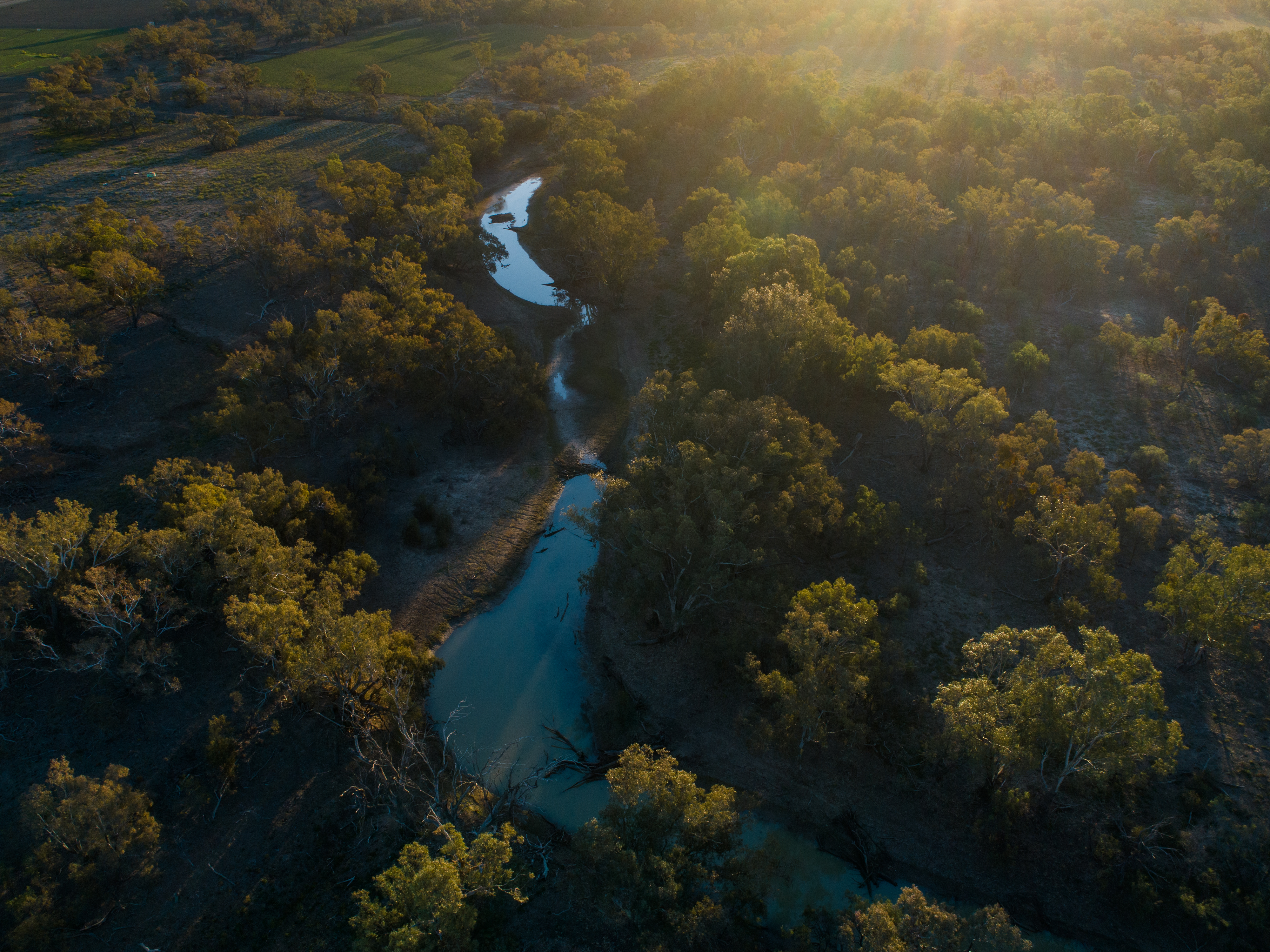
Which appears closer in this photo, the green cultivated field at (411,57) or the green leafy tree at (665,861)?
the green leafy tree at (665,861)

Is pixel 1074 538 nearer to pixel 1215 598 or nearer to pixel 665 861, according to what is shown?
pixel 1215 598

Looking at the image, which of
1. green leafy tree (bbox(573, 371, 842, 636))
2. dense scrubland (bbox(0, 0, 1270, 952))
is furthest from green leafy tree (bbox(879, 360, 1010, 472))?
green leafy tree (bbox(573, 371, 842, 636))

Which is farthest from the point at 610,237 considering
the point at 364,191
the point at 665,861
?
the point at 665,861

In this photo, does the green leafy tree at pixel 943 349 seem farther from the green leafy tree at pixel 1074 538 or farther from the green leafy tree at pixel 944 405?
the green leafy tree at pixel 1074 538

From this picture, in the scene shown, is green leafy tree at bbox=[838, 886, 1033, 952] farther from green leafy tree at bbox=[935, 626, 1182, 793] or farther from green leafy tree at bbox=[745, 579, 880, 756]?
green leafy tree at bbox=[745, 579, 880, 756]

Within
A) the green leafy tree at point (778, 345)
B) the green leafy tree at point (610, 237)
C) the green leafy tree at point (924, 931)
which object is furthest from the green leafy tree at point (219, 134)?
the green leafy tree at point (924, 931)
